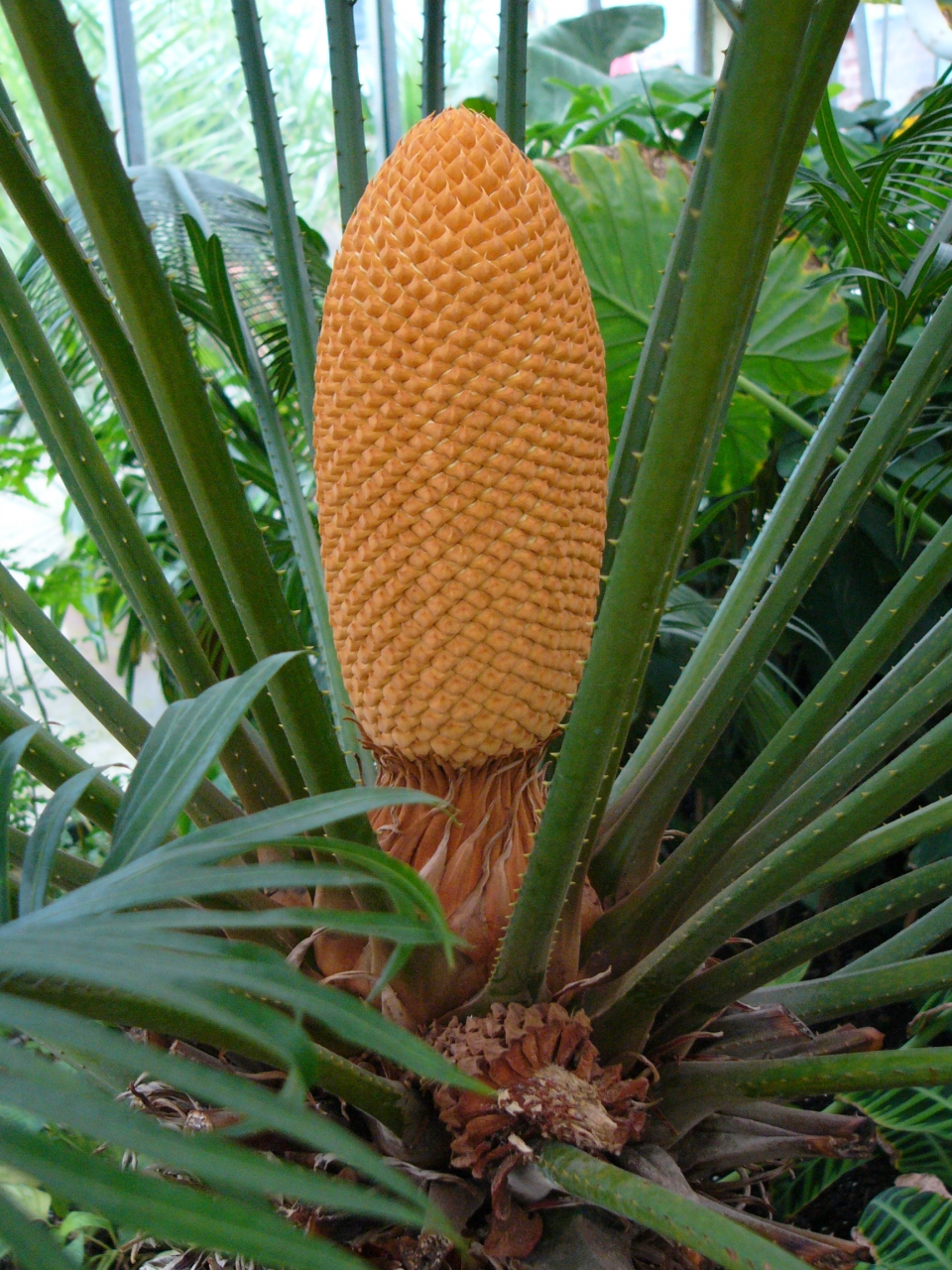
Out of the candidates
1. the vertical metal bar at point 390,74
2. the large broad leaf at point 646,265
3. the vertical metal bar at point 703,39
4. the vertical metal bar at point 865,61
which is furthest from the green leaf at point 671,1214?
the vertical metal bar at point 865,61

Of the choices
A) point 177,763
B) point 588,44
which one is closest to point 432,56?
point 177,763

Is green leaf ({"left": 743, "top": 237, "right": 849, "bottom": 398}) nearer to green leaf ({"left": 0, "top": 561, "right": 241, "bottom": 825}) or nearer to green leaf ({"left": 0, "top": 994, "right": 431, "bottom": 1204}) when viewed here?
green leaf ({"left": 0, "top": 561, "right": 241, "bottom": 825})

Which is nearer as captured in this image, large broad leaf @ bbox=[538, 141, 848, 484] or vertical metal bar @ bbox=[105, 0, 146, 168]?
large broad leaf @ bbox=[538, 141, 848, 484]

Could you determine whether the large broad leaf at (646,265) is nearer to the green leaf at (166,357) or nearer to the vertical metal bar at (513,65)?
the vertical metal bar at (513,65)

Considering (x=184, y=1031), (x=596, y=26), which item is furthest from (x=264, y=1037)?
(x=596, y=26)

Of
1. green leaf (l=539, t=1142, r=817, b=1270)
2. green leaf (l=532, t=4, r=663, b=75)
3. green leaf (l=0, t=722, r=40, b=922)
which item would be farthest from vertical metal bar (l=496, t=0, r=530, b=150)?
green leaf (l=532, t=4, r=663, b=75)

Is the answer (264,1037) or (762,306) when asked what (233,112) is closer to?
(762,306)
